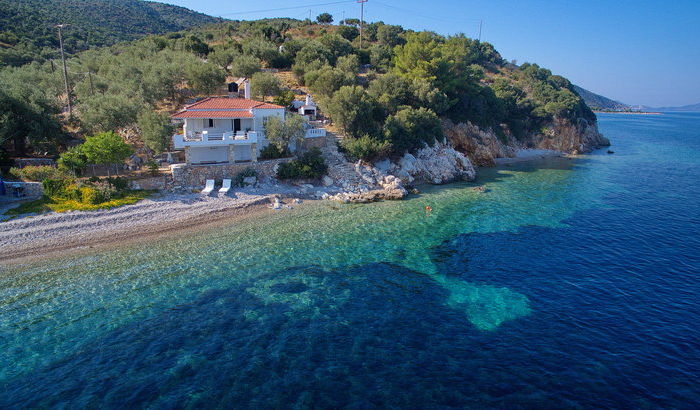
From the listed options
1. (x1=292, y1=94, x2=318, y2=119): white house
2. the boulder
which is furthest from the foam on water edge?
(x1=292, y1=94, x2=318, y2=119): white house

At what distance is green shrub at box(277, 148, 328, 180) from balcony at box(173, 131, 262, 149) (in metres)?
3.82

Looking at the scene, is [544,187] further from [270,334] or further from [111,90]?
[111,90]

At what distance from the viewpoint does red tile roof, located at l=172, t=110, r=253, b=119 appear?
1262 inches

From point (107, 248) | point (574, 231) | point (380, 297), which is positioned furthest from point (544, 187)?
point (107, 248)

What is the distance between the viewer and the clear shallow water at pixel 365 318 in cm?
1277

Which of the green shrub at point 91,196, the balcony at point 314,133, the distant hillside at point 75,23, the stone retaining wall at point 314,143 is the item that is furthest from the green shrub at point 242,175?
the distant hillside at point 75,23

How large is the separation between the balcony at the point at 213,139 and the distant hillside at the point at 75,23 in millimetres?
39690

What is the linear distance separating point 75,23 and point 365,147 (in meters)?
102

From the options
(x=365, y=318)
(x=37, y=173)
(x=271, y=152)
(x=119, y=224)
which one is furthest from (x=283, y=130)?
(x=365, y=318)

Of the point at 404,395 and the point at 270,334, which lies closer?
the point at 404,395

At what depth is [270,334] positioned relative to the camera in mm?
15508

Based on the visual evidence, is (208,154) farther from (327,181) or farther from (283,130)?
(327,181)

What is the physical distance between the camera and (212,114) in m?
32.8

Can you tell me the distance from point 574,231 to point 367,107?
79.5 ft
